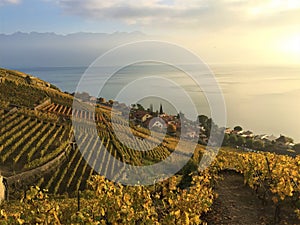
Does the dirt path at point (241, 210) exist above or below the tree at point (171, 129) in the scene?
above

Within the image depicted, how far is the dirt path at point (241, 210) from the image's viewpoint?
8523mm

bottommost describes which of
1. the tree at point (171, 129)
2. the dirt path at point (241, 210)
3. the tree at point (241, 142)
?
the tree at point (241, 142)

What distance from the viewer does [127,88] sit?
9484mm

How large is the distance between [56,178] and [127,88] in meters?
11.5

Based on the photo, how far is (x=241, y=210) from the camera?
30.1ft

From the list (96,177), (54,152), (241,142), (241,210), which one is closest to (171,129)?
(241,142)

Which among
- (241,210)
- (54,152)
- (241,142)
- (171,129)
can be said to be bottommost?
(241,142)

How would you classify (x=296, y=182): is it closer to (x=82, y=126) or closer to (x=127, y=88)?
(x=127, y=88)

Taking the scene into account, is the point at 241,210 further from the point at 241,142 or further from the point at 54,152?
the point at 241,142

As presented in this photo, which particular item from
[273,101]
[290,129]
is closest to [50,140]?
[290,129]

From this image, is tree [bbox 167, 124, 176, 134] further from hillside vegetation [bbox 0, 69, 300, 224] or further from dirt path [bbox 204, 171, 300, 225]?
dirt path [bbox 204, 171, 300, 225]

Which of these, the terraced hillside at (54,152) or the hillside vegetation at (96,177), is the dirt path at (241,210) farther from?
the terraced hillside at (54,152)

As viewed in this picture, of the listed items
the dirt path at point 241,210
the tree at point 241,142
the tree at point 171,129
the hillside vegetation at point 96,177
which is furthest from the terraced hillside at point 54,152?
the tree at point 241,142

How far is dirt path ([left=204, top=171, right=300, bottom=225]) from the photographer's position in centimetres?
852
